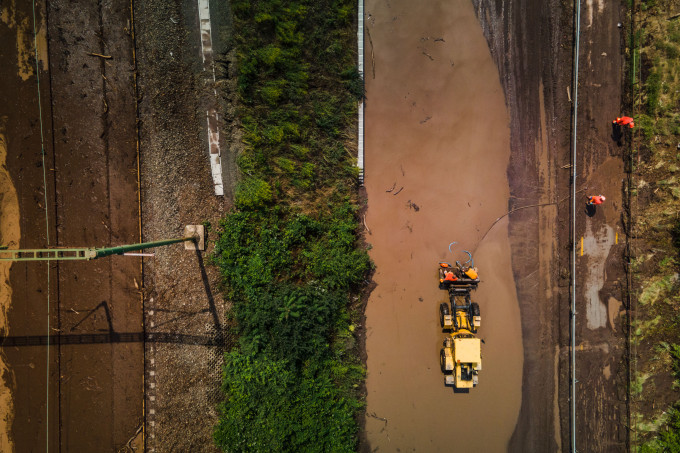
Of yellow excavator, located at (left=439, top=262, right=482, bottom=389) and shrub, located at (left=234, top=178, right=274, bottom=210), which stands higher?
shrub, located at (left=234, top=178, right=274, bottom=210)

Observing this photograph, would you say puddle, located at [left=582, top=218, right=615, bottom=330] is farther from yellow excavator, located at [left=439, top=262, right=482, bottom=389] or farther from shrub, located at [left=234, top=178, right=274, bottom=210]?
shrub, located at [left=234, top=178, right=274, bottom=210]

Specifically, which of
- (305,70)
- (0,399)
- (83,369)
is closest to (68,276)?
(83,369)

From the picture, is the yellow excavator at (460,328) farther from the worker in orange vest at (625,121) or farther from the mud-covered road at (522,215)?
the worker in orange vest at (625,121)

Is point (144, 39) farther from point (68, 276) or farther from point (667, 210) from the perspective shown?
point (667, 210)

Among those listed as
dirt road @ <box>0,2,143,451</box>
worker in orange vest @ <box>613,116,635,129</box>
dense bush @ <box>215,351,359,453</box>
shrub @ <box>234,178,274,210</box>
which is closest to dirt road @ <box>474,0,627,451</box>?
worker in orange vest @ <box>613,116,635,129</box>

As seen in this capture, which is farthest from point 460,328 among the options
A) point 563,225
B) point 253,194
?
point 253,194

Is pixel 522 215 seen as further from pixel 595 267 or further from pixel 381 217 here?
pixel 381 217

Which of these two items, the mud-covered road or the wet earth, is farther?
the mud-covered road
